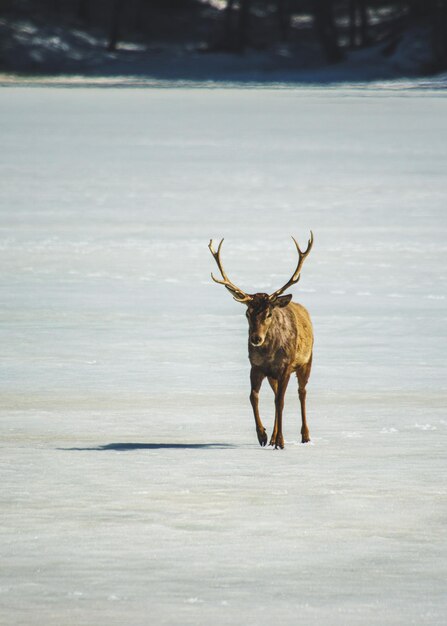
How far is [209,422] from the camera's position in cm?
854

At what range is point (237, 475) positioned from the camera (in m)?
7.22

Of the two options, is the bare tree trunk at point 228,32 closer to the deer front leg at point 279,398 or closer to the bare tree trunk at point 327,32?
the bare tree trunk at point 327,32

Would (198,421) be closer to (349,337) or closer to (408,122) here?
(349,337)

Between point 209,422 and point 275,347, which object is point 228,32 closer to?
point 209,422

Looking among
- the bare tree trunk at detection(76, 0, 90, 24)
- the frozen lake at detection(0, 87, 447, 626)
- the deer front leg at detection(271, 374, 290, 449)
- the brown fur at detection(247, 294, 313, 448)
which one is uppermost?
the brown fur at detection(247, 294, 313, 448)

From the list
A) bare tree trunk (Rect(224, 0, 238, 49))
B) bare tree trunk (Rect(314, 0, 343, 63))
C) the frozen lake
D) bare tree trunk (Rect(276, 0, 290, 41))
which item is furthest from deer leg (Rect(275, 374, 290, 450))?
bare tree trunk (Rect(276, 0, 290, 41))

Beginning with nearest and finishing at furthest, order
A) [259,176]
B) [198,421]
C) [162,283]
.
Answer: [198,421]
[162,283]
[259,176]

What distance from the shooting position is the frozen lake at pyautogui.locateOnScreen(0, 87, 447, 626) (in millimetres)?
5648

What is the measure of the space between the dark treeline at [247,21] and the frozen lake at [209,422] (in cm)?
5557

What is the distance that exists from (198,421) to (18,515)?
2.16 meters

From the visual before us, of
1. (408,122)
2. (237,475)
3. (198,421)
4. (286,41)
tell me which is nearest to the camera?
(237,475)

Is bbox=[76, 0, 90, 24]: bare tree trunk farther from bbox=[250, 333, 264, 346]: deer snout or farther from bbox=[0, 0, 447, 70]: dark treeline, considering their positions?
bbox=[250, 333, 264, 346]: deer snout

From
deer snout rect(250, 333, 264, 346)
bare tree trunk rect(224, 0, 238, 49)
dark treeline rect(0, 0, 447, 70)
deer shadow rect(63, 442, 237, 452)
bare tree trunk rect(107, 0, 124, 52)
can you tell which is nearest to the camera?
deer snout rect(250, 333, 264, 346)

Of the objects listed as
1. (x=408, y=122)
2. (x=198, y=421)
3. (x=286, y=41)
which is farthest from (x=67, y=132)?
(x=286, y=41)
